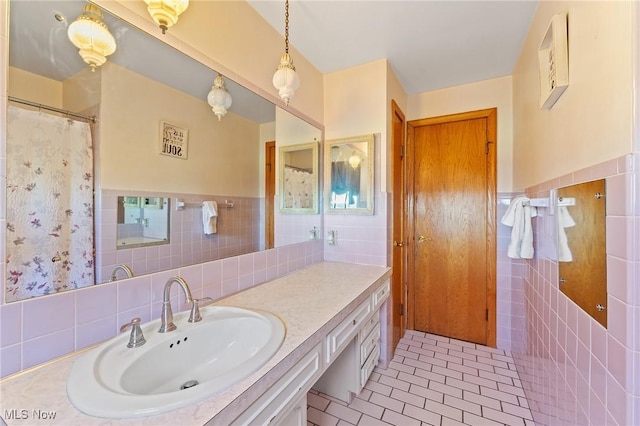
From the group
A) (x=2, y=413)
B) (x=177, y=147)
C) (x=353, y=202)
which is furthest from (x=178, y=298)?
(x=353, y=202)

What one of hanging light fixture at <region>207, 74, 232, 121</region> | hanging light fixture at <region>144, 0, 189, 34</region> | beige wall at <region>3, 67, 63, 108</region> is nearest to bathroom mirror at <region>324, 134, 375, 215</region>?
hanging light fixture at <region>207, 74, 232, 121</region>

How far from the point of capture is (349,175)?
2129mm

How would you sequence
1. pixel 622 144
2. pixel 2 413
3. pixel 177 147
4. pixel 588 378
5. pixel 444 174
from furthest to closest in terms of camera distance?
pixel 444 174 → pixel 177 147 → pixel 588 378 → pixel 622 144 → pixel 2 413

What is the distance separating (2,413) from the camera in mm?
576

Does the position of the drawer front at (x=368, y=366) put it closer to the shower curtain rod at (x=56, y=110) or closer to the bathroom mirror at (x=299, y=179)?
the bathroom mirror at (x=299, y=179)

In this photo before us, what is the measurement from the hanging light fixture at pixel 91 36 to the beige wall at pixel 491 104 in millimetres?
2518

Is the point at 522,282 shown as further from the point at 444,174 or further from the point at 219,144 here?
the point at 219,144

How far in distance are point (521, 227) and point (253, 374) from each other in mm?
1623

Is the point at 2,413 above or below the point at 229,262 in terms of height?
below

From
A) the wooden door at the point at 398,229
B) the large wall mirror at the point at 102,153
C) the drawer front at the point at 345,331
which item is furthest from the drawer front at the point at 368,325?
the large wall mirror at the point at 102,153

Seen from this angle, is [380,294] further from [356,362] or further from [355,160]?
[355,160]

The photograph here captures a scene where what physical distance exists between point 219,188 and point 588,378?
5.56ft

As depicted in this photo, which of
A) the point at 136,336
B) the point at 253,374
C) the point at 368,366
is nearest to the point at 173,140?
the point at 136,336

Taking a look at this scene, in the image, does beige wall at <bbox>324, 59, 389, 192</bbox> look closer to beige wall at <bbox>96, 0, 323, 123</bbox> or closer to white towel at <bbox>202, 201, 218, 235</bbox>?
beige wall at <bbox>96, 0, 323, 123</bbox>
